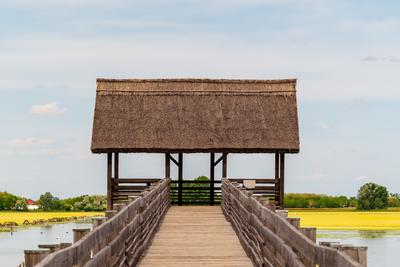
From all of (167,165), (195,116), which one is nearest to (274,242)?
(167,165)

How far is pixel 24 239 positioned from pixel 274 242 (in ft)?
398

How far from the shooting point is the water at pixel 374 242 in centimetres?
8810

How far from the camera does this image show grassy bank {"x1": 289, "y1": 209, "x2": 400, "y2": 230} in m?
88.2

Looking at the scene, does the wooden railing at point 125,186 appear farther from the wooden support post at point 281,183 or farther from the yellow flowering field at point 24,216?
the yellow flowering field at point 24,216

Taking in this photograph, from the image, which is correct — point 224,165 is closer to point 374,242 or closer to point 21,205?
point 374,242

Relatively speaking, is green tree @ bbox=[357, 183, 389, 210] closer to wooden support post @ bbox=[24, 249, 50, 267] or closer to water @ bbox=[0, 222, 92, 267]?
→ water @ bbox=[0, 222, 92, 267]

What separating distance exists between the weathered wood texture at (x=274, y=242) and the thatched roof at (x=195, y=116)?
13.3m

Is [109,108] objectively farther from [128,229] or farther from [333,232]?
[333,232]

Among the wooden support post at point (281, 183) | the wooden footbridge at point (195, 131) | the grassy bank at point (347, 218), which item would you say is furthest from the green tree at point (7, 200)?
the wooden support post at point (281, 183)

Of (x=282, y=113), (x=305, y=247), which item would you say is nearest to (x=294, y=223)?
(x=305, y=247)

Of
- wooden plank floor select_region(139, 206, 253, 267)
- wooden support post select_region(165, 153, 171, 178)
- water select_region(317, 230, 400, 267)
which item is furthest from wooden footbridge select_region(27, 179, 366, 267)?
water select_region(317, 230, 400, 267)

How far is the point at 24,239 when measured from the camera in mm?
129875

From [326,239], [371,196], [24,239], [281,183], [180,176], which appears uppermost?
[180,176]

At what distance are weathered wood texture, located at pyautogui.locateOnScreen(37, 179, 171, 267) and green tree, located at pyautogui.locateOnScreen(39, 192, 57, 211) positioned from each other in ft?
395
